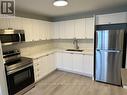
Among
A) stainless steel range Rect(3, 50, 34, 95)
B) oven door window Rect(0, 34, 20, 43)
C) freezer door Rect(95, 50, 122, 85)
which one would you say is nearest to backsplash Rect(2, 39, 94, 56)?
stainless steel range Rect(3, 50, 34, 95)

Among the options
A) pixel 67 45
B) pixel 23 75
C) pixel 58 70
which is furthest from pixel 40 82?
pixel 67 45

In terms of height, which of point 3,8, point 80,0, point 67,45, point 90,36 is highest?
point 80,0

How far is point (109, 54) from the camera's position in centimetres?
293

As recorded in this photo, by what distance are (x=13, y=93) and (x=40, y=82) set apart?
1.03 m

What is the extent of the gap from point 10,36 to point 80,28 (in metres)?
2.37

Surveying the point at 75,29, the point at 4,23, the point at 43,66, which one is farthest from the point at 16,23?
the point at 75,29

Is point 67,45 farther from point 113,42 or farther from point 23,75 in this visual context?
point 23,75

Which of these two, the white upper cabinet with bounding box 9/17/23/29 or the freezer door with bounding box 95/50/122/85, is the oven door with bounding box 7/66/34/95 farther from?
the freezer door with bounding box 95/50/122/85

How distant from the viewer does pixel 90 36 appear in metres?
3.59

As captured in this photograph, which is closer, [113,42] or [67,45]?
[113,42]

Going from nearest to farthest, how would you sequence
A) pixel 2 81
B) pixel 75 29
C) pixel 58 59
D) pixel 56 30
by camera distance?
pixel 2 81, pixel 75 29, pixel 58 59, pixel 56 30

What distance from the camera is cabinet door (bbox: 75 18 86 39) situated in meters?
3.69

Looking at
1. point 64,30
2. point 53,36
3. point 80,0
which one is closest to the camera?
point 80,0

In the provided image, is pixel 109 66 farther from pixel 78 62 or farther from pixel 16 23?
pixel 16 23
